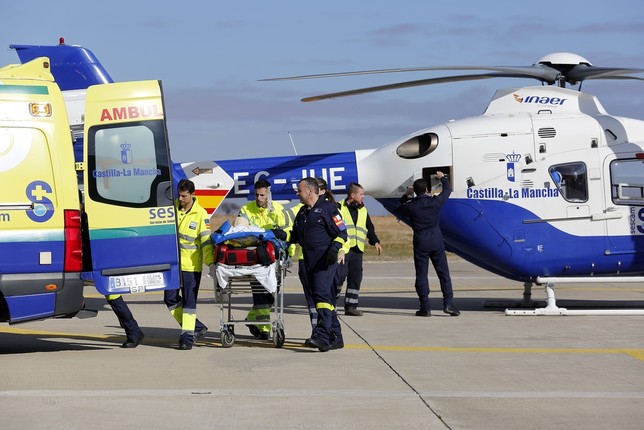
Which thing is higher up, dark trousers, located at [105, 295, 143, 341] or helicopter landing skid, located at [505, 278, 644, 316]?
dark trousers, located at [105, 295, 143, 341]

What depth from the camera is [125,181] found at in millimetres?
10188

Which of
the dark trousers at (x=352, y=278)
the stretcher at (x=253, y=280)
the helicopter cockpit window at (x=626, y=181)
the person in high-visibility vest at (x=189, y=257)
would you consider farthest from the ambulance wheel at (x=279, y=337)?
the helicopter cockpit window at (x=626, y=181)

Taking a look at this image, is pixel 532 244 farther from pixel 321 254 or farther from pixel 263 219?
pixel 321 254

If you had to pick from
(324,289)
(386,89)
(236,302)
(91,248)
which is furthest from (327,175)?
(91,248)

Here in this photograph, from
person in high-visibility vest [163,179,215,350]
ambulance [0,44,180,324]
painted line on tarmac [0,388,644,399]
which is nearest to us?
painted line on tarmac [0,388,644,399]

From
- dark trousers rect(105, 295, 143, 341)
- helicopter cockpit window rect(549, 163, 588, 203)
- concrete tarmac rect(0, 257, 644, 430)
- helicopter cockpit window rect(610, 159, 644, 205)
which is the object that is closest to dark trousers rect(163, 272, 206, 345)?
concrete tarmac rect(0, 257, 644, 430)

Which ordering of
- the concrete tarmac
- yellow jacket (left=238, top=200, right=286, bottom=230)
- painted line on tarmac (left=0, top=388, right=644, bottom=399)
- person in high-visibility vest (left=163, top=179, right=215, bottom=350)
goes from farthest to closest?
yellow jacket (left=238, top=200, right=286, bottom=230), person in high-visibility vest (left=163, top=179, right=215, bottom=350), painted line on tarmac (left=0, top=388, right=644, bottom=399), the concrete tarmac

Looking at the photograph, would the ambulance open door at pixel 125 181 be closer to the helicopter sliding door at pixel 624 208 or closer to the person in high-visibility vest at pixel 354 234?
the person in high-visibility vest at pixel 354 234

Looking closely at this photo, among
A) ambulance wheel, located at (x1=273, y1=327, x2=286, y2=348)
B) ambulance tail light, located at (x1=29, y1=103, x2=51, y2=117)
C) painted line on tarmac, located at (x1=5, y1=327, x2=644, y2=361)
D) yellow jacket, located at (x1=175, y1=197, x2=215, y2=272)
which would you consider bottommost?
painted line on tarmac, located at (x1=5, y1=327, x2=644, y2=361)

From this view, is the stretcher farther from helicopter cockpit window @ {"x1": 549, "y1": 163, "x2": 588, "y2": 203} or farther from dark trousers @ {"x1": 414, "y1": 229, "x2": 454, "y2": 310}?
helicopter cockpit window @ {"x1": 549, "y1": 163, "x2": 588, "y2": 203}

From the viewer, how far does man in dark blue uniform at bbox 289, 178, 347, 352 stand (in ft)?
35.1

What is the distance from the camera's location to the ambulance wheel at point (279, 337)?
1095 cm

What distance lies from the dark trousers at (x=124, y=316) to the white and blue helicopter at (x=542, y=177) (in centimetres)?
413

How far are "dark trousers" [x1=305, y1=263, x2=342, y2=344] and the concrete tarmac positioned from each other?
10.0 inches
